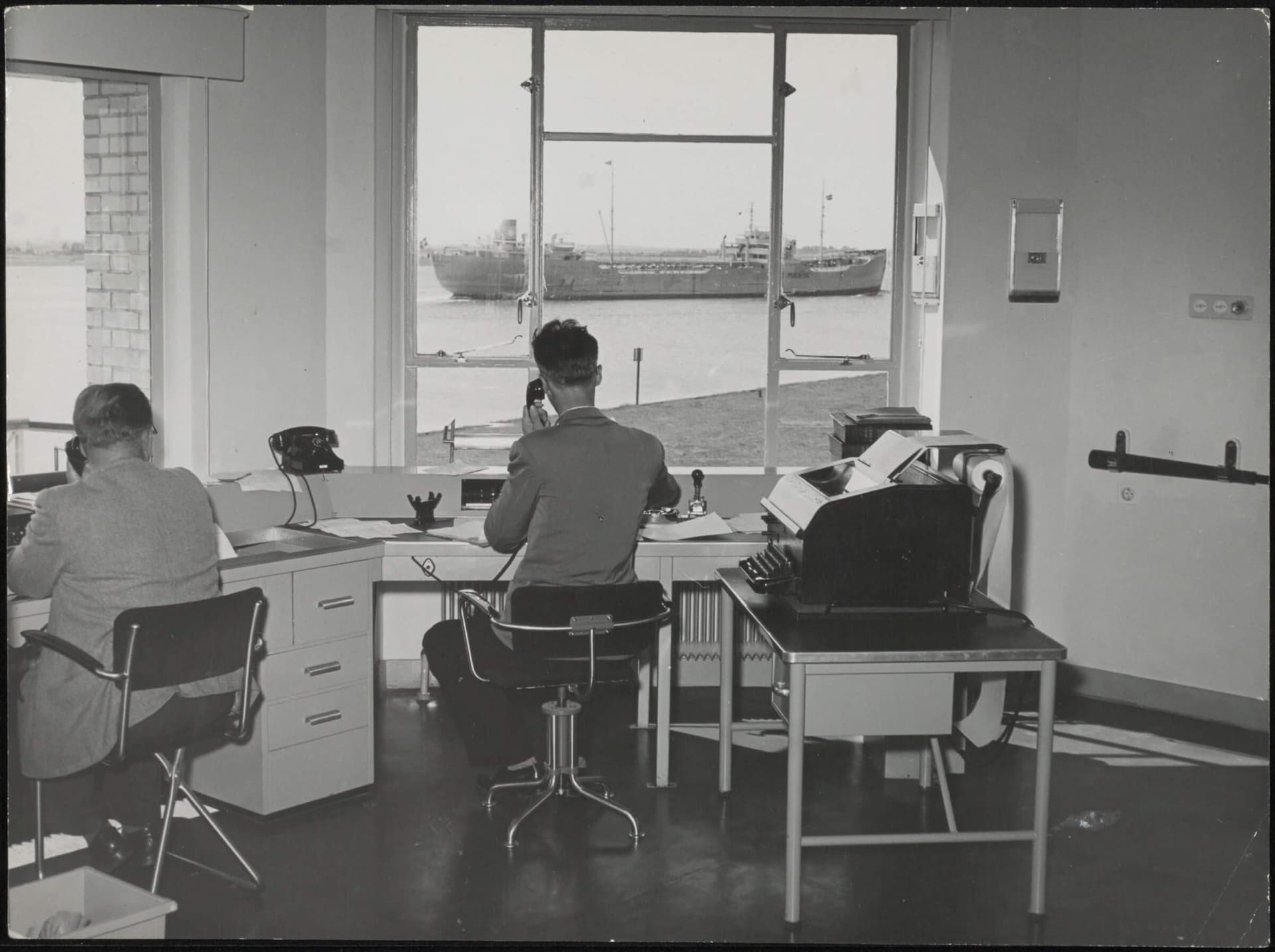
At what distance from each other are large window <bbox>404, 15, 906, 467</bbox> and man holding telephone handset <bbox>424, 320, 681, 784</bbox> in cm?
180

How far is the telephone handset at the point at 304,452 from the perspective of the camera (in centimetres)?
471

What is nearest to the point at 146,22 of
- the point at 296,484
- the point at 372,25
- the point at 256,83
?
the point at 256,83

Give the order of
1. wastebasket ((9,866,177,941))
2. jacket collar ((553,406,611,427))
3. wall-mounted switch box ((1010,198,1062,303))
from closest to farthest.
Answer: wastebasket ((9,866,177,941)) → jacket collar ((553,406,611,427)) → wall-mounted switch box ((1010,198,1062,303))

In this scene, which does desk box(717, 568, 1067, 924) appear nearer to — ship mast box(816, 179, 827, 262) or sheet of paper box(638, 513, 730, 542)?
sheet of paper box(638, 513, 730, 542)

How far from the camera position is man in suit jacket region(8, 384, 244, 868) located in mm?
3193

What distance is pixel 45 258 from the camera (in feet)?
14.9

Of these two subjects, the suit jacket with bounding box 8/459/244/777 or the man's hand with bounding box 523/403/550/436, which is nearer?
the suit jacket with bounding box 8/459/244/777

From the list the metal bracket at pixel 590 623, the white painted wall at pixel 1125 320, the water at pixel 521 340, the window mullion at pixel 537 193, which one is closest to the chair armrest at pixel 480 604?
the metal bracket at pixel 590 623

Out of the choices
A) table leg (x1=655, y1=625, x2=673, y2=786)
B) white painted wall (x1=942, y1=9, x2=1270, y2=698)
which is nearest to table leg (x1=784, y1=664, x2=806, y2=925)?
table leg (x1=655, y1=625, x2=673, y2=786)

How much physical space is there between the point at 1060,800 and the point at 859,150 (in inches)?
112

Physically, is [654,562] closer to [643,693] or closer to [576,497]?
[643,693]

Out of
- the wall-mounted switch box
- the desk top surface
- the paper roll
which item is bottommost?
the desk top surface

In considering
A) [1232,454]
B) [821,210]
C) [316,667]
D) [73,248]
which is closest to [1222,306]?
[1232,454]

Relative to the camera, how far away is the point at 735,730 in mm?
4730
